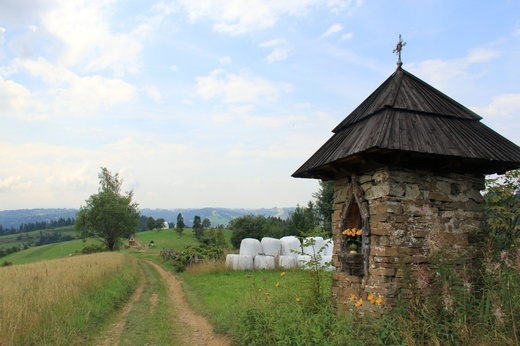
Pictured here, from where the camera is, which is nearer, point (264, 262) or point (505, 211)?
point (505, 211)

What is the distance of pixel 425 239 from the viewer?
6.09m

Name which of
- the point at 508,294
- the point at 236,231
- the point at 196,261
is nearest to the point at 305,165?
the point at 508,294

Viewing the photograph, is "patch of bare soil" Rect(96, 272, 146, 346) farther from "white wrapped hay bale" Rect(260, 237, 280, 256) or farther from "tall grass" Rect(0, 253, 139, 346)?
"white wrapped hay bale" Rect(260, 237, 280, 256)

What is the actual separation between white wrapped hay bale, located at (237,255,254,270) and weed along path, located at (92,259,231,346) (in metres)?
8.52

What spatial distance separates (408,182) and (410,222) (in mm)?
657

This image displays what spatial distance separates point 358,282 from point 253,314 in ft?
7.15

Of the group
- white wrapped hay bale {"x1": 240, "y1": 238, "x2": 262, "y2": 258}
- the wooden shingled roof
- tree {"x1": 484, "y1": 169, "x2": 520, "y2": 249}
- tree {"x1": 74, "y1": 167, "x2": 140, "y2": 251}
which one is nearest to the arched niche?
the wooden shingled roof

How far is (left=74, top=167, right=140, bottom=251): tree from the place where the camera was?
4444 centimetres

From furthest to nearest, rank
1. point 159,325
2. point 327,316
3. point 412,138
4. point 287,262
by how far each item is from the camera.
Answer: point 287,262 < point 159,325 < point 327,316 < point 412,138

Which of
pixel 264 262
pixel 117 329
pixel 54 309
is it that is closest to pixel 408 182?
pixel 117 329

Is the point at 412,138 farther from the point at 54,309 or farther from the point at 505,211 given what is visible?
the point at 54,309

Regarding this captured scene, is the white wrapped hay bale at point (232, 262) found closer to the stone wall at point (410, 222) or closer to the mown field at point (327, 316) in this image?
the mown field at point (327, 316)

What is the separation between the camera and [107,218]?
4434cm

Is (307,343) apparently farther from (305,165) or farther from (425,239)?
(305,165)
